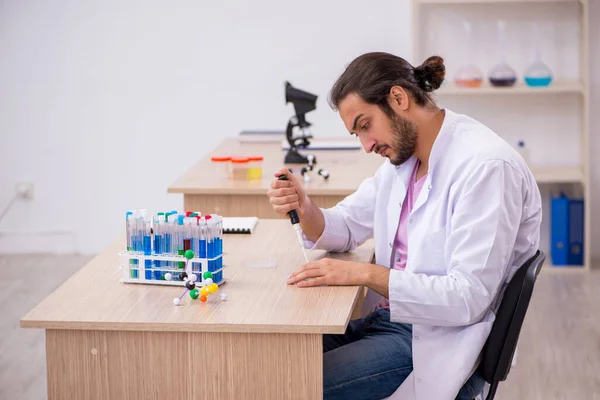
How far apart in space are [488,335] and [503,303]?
0.08 m

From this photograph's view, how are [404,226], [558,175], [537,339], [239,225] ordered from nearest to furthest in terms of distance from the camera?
[404,226] < [239,225] < [537,339] < [558,175]

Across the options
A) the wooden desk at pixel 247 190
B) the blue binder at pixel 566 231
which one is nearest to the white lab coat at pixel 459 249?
the wooden desk at pixel 247 190

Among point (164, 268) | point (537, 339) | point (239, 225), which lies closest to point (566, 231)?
point (537, 339)

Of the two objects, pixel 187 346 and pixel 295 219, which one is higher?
pixel 295 219

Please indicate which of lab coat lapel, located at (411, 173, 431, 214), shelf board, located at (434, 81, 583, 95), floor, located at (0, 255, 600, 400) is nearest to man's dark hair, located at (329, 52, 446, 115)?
lab coat lapel, located at (411, 173, 431, 214)

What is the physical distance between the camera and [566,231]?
4.75 meters

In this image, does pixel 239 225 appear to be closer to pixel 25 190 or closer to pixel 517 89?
pixel 517 89

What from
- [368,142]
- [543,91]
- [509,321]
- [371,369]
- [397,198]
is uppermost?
[543,91]

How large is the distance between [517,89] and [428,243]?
8.96 ft

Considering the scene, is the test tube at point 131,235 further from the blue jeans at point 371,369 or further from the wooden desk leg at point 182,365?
the blue jeans at point 371,369

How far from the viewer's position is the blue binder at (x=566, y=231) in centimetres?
473

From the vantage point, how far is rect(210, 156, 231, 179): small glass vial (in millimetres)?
3500

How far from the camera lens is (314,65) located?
194 inches

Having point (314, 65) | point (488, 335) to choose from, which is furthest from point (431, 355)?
point (314, 65)
